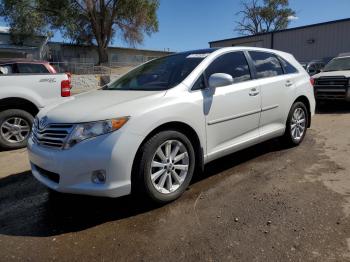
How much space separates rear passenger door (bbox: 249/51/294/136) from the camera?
4.65 metres

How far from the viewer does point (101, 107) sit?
10.8 feet

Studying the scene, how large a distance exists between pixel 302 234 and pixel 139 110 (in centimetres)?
183

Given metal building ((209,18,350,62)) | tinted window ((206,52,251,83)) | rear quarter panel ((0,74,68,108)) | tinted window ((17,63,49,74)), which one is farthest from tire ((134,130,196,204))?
metal building ((209,18,350,62))

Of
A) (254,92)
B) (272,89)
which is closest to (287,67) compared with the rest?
(272,89)

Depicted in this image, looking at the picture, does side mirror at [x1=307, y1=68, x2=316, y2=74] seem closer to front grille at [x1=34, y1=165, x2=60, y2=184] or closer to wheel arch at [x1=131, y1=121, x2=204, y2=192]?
wheel arch at [x1=131, y1=121, x2=204, y2=192]

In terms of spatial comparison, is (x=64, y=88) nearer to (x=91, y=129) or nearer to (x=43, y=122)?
(x=43, y=122)

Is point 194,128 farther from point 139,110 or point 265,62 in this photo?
point 265,62

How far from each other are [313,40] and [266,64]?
22852 millimetres

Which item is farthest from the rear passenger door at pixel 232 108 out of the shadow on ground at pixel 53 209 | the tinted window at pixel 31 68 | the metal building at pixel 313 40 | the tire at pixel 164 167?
the metal building at pixel 313 40

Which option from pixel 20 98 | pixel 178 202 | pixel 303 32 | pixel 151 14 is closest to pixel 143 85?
pixel 178 202

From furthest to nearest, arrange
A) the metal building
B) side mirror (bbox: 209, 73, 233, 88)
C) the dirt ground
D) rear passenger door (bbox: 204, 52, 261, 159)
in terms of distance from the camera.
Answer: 1. the metal building
2. rear passenger door (bbox: 204, 52, 261, 159)
3. side mirror (bbox: 209, 73, 233, 88)
4. the dirt ground

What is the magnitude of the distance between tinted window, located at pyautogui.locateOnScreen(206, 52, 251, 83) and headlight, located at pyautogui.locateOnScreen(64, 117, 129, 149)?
147cm

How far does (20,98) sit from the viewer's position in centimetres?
617

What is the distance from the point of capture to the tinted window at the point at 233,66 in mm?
4112
